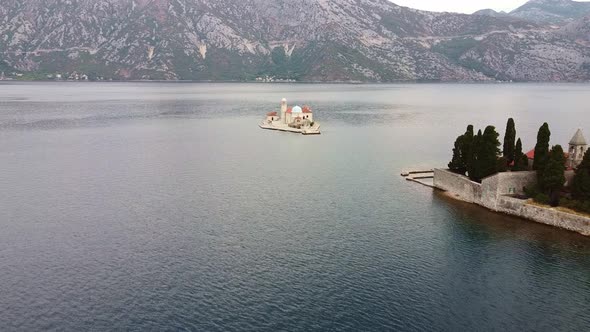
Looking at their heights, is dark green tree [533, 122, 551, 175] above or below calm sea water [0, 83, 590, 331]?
above

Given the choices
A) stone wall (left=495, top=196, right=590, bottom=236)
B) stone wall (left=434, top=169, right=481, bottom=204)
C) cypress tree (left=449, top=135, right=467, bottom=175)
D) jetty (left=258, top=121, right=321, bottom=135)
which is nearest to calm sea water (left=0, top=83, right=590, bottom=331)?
stone wall (left=495, top=196, right=590, bottom=236)

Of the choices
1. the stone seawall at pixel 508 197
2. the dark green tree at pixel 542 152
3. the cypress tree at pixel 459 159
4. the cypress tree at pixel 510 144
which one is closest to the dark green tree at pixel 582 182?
the stone seawall at pixel 508 197

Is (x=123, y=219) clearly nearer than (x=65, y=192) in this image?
Yes

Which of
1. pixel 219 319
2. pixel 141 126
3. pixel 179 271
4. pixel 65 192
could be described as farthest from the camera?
pixel 141 126

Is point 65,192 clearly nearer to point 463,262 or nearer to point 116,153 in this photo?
point 116,153

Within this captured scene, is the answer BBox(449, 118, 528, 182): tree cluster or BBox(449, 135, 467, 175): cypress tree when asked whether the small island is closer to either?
BBox(449, 135, 467, 175): cypress tree

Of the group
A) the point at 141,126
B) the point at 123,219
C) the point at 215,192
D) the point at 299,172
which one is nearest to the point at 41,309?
the point at 123,219

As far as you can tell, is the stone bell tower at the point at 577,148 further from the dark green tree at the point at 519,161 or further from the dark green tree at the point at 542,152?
the dark green tree at the point at 519,161

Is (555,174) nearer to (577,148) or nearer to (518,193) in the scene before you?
(518,193)
